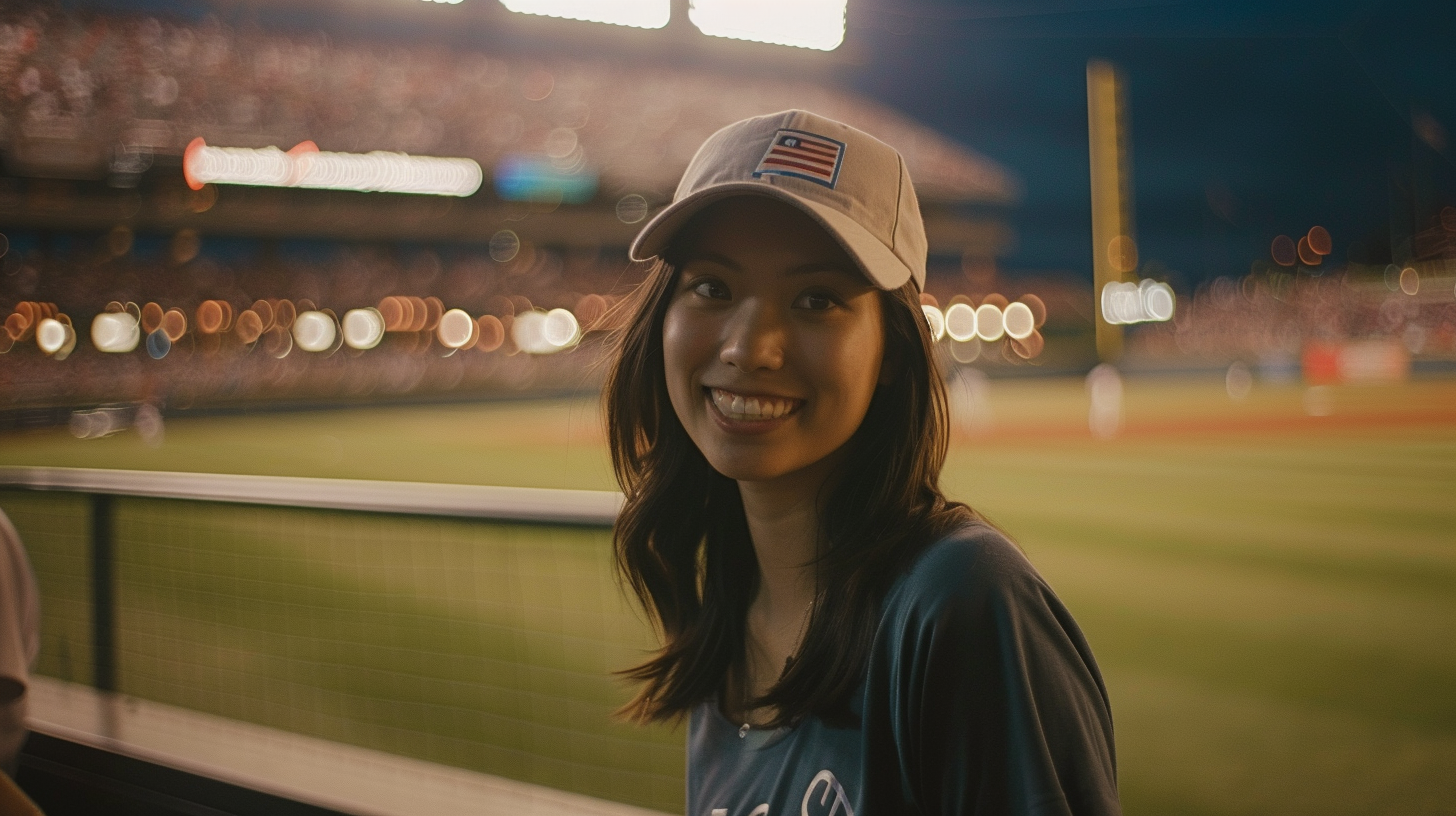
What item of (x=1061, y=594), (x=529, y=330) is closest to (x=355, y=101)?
(x=529, y=330)

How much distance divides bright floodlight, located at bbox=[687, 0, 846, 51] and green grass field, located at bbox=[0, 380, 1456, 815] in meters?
1.99

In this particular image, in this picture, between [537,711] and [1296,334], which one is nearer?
[537,711]

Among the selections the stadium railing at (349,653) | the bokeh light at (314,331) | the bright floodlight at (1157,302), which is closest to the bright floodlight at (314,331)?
the bokeh light at (314,331)

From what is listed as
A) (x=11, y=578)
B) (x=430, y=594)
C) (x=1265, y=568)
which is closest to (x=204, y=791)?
(x=11, y=578)

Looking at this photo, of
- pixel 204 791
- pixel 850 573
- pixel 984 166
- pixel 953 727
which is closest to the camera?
pixel 953 727

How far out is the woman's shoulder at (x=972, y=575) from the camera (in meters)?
1.02

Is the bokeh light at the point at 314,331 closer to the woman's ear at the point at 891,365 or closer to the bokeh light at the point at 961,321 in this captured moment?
the bokeh light at the point at 961,321

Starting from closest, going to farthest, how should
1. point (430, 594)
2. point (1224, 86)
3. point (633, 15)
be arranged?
point (633, 15), point (430, 594), point (1224, 86)

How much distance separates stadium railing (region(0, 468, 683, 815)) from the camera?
277 centimetres

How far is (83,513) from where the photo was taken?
23.6 feet

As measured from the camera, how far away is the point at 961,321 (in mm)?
53062

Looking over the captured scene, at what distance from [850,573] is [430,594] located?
5.33 m

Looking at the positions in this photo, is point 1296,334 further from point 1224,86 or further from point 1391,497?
point 1224,86

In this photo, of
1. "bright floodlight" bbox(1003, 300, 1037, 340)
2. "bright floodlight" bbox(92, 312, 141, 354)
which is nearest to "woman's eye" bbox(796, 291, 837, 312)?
"bright floodlight" bbox(92, 312, 141, 354)
